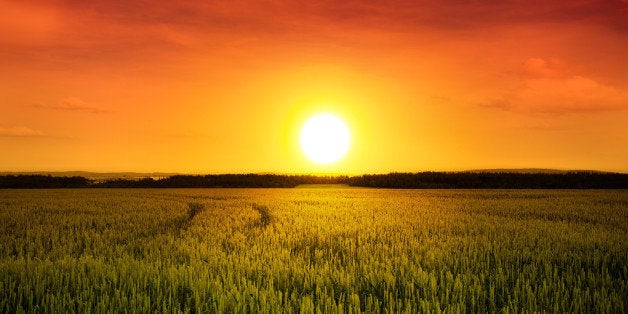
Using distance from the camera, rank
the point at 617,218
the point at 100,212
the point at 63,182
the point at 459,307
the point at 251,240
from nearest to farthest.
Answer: the point at 459,307 < the point at 251,240 < the point at 617,218 < the point at 100,212 < the point at 63,182

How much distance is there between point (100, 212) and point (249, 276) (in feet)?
46.2

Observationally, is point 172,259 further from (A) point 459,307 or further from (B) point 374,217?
(B) point 374,217

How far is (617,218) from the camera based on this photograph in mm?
16719

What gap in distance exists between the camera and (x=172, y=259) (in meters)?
8.74

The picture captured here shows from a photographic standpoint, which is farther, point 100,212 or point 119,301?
point 100,212

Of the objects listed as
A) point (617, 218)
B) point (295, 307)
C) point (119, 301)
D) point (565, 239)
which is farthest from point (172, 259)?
point (617, 218)

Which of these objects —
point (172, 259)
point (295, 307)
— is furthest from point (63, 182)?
point (295, 307)

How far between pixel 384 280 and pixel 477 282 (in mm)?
1338

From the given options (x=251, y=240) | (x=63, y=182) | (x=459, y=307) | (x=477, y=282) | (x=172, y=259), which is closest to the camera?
(x=459, y=307)

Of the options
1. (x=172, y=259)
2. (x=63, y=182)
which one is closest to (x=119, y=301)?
(x=172, y=259)

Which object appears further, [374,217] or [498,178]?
[498,178]

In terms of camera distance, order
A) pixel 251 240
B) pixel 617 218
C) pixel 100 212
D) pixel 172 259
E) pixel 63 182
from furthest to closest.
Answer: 1. pixel 63 182
2. pixel 100 212
3. pixel 617 218
4. pixel 251 240
5. pixel 172 259

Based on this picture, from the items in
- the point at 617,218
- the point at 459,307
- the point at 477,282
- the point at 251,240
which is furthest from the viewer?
the point at 617,218

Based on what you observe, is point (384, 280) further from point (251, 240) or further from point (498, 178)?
point (498, 178)
